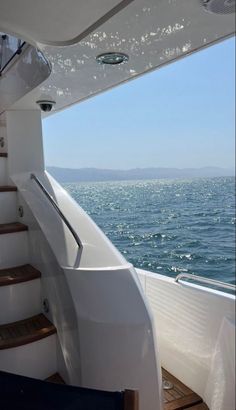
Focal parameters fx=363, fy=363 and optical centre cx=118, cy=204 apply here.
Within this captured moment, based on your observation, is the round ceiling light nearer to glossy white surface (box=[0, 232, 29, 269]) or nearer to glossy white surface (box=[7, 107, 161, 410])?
glossy white surface (box=[7, 107, 161, 410])

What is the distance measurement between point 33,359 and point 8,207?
102cm

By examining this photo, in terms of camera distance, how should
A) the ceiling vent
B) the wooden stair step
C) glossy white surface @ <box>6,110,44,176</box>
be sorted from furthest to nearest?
glossy white surface @ <box>6,110,44,176</box>, the wooden stair step, the ceiling vent

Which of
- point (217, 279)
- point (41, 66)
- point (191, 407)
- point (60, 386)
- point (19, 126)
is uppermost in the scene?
point (41, 66)

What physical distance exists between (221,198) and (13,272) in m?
5.26

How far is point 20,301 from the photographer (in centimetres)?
193

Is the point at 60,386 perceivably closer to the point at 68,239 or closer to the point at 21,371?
the point at 21,371

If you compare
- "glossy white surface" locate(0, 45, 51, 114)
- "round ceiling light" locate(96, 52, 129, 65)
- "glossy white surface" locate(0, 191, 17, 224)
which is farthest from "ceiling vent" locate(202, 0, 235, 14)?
"glossy white surface" locate(0, 191, 17, 224)

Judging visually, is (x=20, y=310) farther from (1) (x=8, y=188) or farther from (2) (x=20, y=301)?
(1) (x=8, y=188)

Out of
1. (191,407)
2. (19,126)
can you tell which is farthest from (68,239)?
(19,126)

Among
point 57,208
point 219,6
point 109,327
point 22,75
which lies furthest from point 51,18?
point 109,327

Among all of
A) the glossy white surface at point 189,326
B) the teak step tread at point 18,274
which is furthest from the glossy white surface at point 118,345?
the teak step tread at point 18,274

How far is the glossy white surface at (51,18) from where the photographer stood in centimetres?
110

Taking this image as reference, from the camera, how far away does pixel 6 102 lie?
7.64ft

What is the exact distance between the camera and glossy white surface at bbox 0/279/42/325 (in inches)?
73.9
